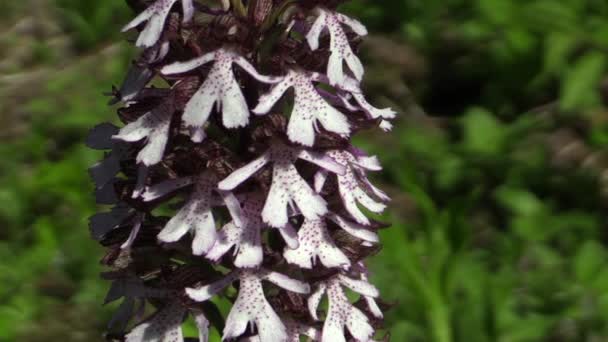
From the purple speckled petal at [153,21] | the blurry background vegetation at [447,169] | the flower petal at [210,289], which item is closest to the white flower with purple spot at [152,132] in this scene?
the purple speckled petal at [153,21]

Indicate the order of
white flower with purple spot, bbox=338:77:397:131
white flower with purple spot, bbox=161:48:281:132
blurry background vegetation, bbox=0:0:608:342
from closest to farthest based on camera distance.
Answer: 1. white flower with purple spot, bbox=161:48:281:132
2. white flower with purple spot, bbox=338:77:397:131
3. blurry background vegetation, bbox=0:0:608:342

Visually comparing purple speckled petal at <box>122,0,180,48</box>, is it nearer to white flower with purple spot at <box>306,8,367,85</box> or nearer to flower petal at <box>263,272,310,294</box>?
white flower with purple spot at <box>306,8,367,85</box>

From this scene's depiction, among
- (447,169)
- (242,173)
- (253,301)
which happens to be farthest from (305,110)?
(447,169)

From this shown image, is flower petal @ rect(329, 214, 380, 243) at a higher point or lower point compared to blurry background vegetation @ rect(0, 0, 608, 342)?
lower

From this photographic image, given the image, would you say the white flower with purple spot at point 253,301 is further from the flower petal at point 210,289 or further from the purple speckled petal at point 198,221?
the purple speckled petal at point 198,221

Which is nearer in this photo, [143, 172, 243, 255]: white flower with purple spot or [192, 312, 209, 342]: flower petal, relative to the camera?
[143, 172, 243, 255]: white flower with purple spot

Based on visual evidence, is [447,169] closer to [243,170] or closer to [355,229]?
[355,229]

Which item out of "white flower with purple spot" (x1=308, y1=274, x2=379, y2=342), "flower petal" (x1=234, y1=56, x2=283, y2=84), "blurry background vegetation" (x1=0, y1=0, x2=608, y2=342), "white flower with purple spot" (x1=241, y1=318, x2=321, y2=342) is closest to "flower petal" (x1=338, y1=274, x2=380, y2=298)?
"white flower with purple spot" (x1=308, y1=274, x2=379, y2=342)
